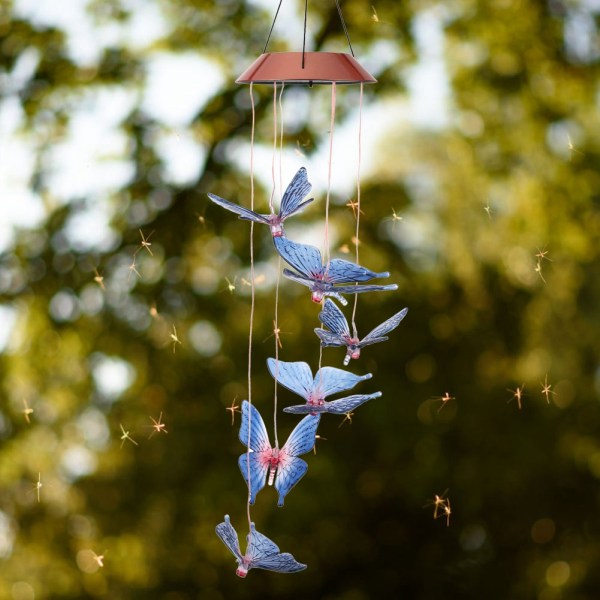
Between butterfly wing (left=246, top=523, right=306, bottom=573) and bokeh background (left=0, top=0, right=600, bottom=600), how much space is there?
5.19 feet

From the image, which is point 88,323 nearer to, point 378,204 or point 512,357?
Result: point 378,204

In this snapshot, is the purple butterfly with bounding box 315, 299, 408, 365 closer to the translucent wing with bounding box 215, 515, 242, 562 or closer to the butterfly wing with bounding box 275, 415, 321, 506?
the butterfly wing with bounding box 275, 415, 321, 506

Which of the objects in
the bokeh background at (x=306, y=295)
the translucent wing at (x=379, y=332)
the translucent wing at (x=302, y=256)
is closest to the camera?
the translucent wing at (x=302, y=256)

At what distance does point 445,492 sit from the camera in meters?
2.64

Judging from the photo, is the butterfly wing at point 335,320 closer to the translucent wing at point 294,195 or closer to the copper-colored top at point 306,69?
the translucent wing at point 294,195

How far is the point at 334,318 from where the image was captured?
3.55 ft

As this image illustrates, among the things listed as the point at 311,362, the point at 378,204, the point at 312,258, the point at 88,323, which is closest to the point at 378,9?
the point at 378,204

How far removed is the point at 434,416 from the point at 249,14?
1.22 m

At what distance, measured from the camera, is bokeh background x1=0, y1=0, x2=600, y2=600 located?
2.61 metres

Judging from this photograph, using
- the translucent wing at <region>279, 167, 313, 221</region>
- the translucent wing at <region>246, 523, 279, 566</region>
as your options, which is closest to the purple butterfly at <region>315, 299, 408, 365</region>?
the translucent wing at <region>279, 167, 313, 221</region>

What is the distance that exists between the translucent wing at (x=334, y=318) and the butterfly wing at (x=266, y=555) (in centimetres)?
24

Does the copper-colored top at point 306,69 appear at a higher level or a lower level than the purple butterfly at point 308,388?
higher

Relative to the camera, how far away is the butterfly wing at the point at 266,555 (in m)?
0.99

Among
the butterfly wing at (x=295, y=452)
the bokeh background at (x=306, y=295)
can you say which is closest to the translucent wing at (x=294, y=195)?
the butterfly wing at (x=295, y=452)
